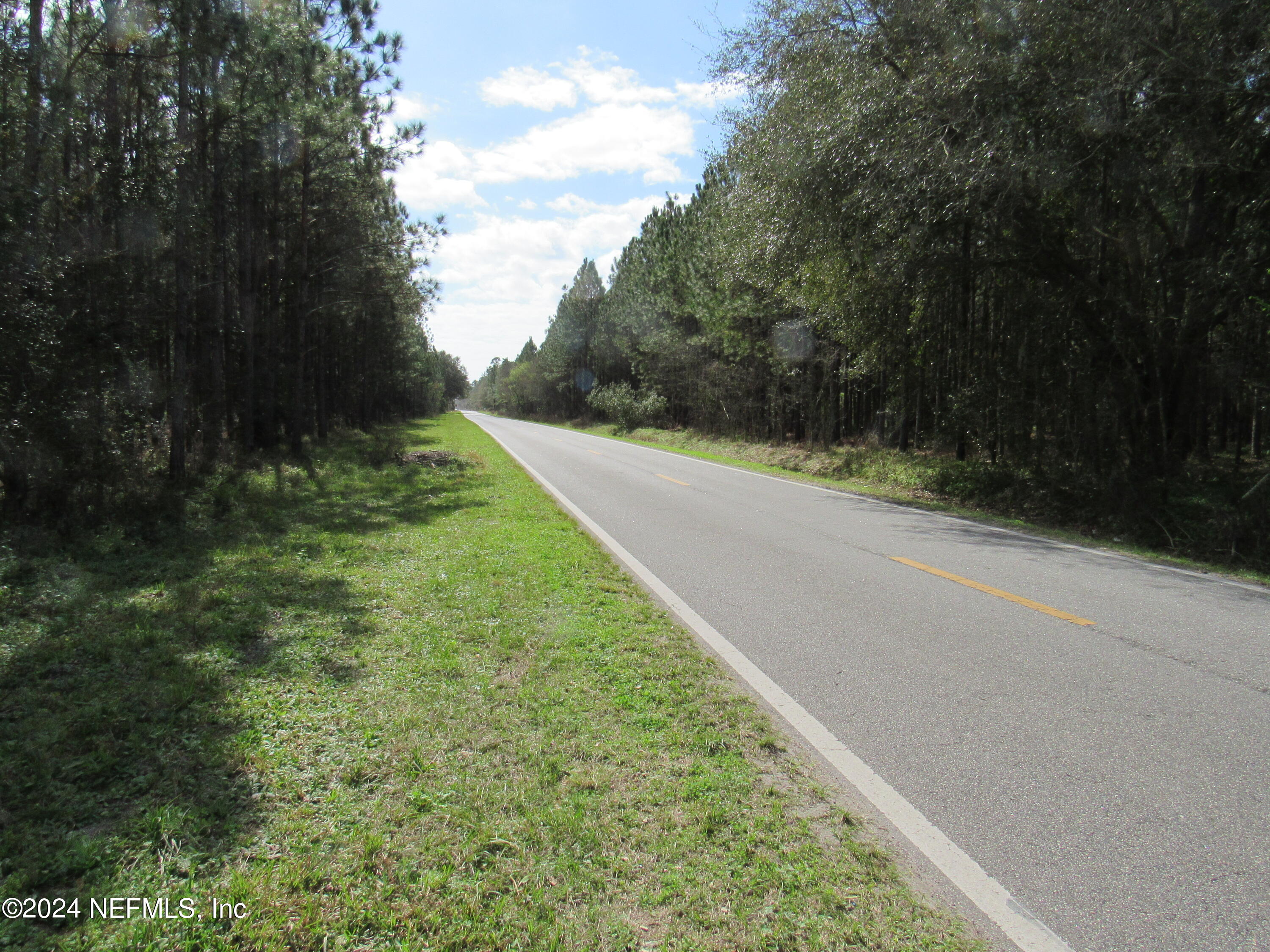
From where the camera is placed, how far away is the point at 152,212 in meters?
11.0

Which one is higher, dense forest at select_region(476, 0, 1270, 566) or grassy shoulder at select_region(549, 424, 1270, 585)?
dense forest at select_region(476, 0, 1270, 566)

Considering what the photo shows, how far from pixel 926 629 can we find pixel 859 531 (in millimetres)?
4510

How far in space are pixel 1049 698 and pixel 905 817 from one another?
1712 mm

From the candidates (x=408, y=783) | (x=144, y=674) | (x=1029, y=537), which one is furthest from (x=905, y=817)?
(x=1029, y=537)

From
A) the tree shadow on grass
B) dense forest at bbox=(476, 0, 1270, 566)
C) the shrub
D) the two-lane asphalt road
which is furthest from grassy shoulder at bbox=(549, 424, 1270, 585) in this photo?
the shrub

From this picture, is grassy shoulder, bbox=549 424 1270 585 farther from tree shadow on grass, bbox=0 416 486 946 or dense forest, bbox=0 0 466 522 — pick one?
dense forest, bbox=0 0 466 522

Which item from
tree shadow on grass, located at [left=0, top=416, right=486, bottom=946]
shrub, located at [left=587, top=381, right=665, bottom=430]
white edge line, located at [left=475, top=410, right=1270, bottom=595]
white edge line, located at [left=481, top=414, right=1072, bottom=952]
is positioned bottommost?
tree shadow on grass, located at [left=0, top=416, right=486, bottom=946]

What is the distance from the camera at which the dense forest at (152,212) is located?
837 cm

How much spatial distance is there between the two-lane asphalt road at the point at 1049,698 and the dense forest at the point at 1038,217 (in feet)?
17.2

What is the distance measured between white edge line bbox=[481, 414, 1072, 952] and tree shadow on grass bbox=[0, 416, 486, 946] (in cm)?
271

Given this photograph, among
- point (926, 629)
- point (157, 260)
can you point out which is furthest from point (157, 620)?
point (157, 260)

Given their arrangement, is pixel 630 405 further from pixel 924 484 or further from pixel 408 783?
pixel 408 783

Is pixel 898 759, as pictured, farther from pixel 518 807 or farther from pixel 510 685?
pixel 510 685

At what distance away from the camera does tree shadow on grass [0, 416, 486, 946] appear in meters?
2.72
